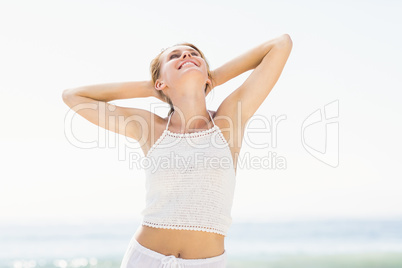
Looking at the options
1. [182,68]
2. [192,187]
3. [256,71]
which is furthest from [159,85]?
[192,187]

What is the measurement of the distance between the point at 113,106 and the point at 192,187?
78 cm

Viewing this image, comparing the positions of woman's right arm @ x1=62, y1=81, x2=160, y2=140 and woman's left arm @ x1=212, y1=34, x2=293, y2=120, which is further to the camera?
woman's right arm @ x1=62, y1=81, x2=160, y2=140

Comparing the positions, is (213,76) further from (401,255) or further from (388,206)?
(388,206)

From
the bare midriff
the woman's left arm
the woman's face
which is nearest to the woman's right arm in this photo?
the woman's face

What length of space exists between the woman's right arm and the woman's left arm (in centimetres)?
47

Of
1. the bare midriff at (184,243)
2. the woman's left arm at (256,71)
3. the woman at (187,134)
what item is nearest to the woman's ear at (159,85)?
the woman at (187,134)

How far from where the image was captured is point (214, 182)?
94.9 inches

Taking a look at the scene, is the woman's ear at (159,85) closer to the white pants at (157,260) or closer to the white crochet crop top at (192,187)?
the white crochet crop top at (192,187)

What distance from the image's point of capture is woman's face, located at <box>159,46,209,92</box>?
106 inches

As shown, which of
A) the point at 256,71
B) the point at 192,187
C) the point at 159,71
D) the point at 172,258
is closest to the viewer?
the point at 172,258

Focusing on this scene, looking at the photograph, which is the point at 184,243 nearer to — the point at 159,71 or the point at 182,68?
the point at 182,68

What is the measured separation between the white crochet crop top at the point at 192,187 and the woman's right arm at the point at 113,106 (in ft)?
1.07

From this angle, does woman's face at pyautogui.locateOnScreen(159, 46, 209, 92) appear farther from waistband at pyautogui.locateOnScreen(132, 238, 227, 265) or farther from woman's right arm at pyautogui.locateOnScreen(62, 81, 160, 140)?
waistband at pyautogui.locateOnScreen(132, 238, 227, 265)

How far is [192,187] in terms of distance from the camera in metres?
2.41
